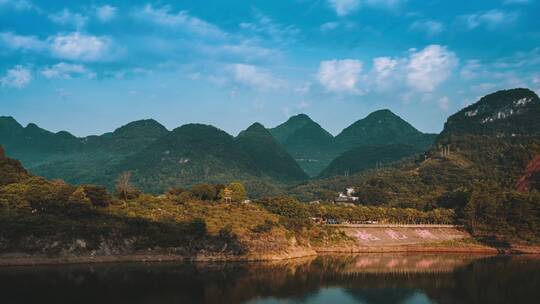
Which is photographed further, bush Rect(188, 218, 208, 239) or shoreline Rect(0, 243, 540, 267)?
bush Rect(188, 218, 208, 239)

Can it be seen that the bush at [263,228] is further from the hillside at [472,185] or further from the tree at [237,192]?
the hillside at [472,185]

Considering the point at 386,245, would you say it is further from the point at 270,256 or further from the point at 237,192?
the point at 237,192

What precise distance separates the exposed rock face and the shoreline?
40.2 meters

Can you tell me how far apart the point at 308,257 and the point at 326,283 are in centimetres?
1647

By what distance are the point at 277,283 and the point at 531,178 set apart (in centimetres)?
9036

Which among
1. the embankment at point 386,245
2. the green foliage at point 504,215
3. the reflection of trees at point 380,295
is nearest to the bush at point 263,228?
the embankment at point 386,245

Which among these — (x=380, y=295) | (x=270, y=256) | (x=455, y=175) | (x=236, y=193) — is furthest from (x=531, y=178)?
(x=380, y=295)

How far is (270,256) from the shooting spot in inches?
2514

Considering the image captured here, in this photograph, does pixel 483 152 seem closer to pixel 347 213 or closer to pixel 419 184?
pixel 419 184

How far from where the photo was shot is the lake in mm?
43031

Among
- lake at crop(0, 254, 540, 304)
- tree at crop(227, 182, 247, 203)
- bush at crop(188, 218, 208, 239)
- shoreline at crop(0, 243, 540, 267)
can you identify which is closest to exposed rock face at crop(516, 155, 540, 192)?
shoreline at crop(0, 243, 540, 267)

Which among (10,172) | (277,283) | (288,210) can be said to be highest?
(10,172)

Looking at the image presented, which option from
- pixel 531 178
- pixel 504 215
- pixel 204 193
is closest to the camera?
pixel 504 215

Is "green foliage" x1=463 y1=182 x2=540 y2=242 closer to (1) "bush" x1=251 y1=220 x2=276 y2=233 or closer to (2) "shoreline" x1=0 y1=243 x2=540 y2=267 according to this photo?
(2) "shoreline" x1=0 y1=243 x2=540 y2=267
